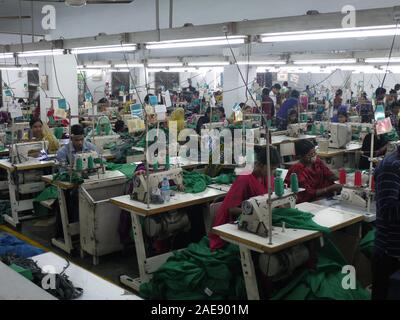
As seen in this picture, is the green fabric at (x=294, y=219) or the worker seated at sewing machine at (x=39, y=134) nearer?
the green fabric at (x=294, y=219)

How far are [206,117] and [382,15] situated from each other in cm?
706

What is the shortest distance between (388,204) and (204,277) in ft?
4.74

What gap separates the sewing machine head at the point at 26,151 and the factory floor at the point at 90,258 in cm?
89

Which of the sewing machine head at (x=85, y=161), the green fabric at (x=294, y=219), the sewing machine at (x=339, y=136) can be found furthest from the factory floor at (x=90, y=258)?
the sewing machine at (x=339, y=136)

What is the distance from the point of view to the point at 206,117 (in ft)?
34.5

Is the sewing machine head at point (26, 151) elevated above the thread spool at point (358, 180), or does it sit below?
above

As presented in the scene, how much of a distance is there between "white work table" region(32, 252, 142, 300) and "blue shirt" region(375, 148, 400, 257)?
1674mm

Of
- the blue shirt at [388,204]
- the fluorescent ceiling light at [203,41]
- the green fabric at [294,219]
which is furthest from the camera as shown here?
the fluorescent ceiling light at [203,41]

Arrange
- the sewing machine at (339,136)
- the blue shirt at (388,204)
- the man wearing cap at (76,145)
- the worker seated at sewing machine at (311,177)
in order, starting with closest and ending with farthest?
1. the blue shirt at (388,204)
2. the worker seated at sewing machine at (311,177)
3. the man wearing cap at (76,145)
4. the sewing machine at (339,136)

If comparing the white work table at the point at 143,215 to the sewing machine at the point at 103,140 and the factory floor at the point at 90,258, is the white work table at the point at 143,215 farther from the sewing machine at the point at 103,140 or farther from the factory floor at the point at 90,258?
the sewing machine at the point at 103,140

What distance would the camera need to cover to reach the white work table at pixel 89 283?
2387mm

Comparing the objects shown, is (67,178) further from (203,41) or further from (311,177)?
(311,177)

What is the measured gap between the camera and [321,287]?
3217mm
